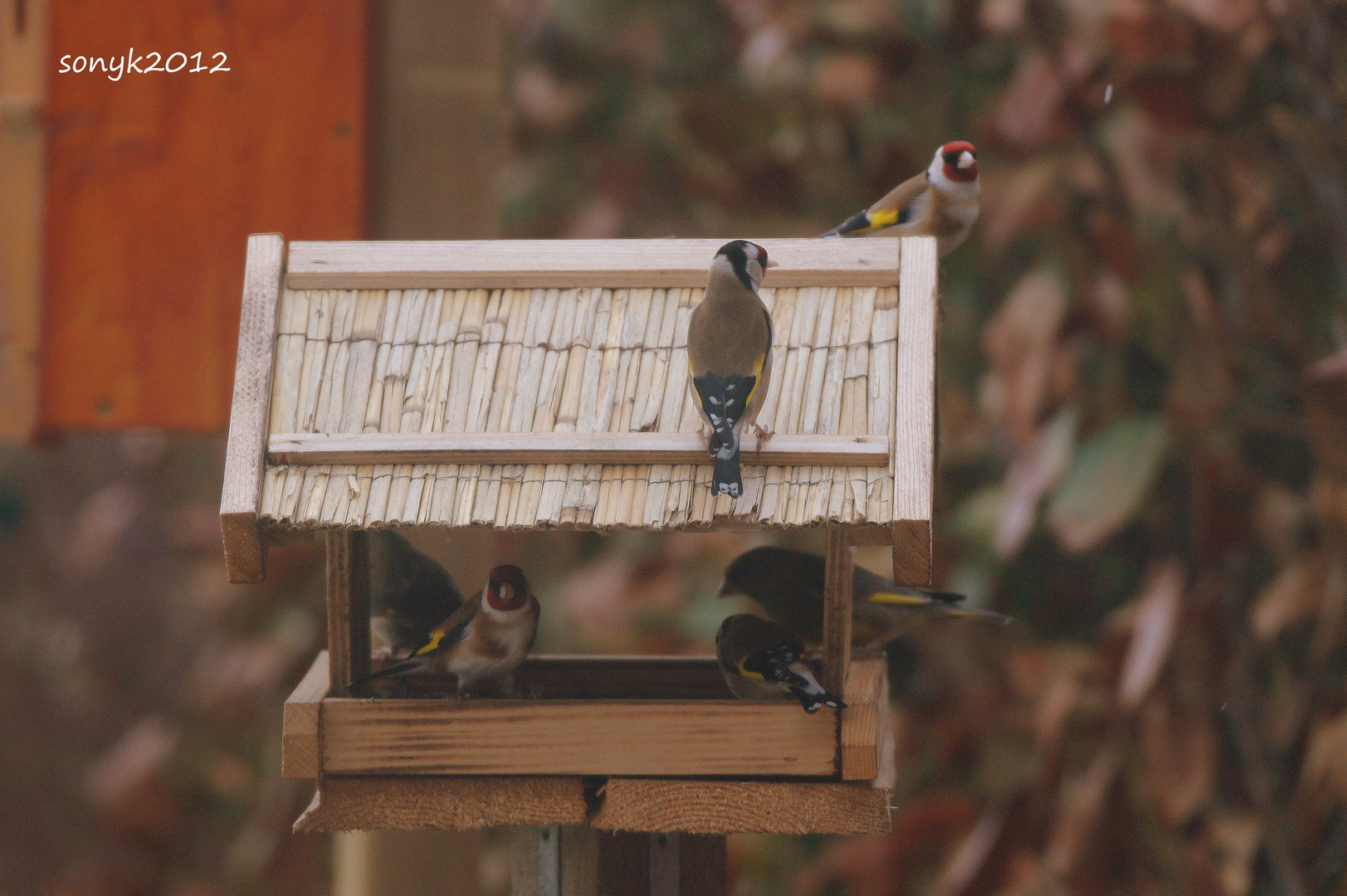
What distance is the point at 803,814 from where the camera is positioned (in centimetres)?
236

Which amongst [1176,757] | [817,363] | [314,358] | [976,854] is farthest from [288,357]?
[1176,757]

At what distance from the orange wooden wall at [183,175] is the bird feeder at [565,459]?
3.66 feet

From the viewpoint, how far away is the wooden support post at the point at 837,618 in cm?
242

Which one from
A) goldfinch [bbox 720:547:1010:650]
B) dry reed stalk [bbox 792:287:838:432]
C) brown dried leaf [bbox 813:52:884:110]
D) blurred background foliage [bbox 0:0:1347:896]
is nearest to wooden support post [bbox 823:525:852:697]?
dry reed stalk [bbox 792:287:838:432]

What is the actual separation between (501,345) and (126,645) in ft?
22.7

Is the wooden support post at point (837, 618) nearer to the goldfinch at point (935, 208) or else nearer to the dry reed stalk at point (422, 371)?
the dry reed stalk at point (422, 371)

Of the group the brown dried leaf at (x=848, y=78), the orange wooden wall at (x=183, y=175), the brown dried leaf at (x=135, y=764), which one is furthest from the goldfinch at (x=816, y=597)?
the brown dried leaf at (x=135, y=764)

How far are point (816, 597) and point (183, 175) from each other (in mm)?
1914

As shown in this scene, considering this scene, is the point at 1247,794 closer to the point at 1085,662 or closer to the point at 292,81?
the point at 1085,662

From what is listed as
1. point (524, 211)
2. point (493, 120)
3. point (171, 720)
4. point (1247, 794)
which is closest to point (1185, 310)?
point (1247, 794)

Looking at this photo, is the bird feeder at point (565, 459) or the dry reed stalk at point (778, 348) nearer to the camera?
the bird feeder at point (565, 459)

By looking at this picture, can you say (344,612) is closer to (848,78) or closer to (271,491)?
(271,491)

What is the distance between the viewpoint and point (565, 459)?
2.21 meters

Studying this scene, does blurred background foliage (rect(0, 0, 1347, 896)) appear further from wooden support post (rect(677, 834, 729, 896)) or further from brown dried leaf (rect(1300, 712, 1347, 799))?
wooden support post (rect(677, 834, 729, 896))
